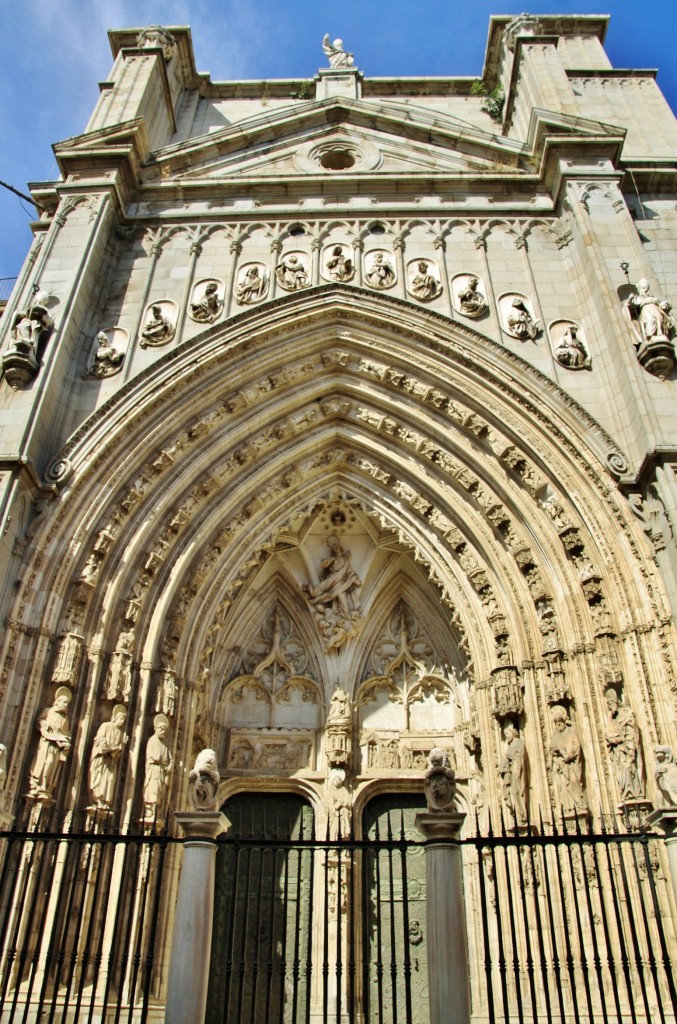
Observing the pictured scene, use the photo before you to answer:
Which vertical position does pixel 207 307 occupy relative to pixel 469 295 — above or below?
below

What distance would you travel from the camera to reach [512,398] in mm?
10281

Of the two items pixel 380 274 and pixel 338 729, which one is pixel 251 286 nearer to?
pixel 380 274

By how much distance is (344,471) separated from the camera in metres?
11.6

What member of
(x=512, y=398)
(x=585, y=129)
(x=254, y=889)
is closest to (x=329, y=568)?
(x=512, y=398)

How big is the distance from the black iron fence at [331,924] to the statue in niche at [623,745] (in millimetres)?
515

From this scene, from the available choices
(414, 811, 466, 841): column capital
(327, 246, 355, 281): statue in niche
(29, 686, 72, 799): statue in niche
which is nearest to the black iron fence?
(414, 811, 466, 841): column capital

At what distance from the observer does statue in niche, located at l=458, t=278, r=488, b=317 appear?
1113cm

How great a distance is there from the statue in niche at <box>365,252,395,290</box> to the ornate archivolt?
0.51 m

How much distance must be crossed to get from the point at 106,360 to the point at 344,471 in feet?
11.8

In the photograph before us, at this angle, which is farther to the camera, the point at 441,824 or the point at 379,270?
the point at 379,270

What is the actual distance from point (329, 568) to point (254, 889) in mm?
4312

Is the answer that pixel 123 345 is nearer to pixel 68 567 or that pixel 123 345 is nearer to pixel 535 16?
pixel 68 567

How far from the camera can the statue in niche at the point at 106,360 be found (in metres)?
10.6

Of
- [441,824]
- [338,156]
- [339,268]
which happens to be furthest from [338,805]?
[338,156]
